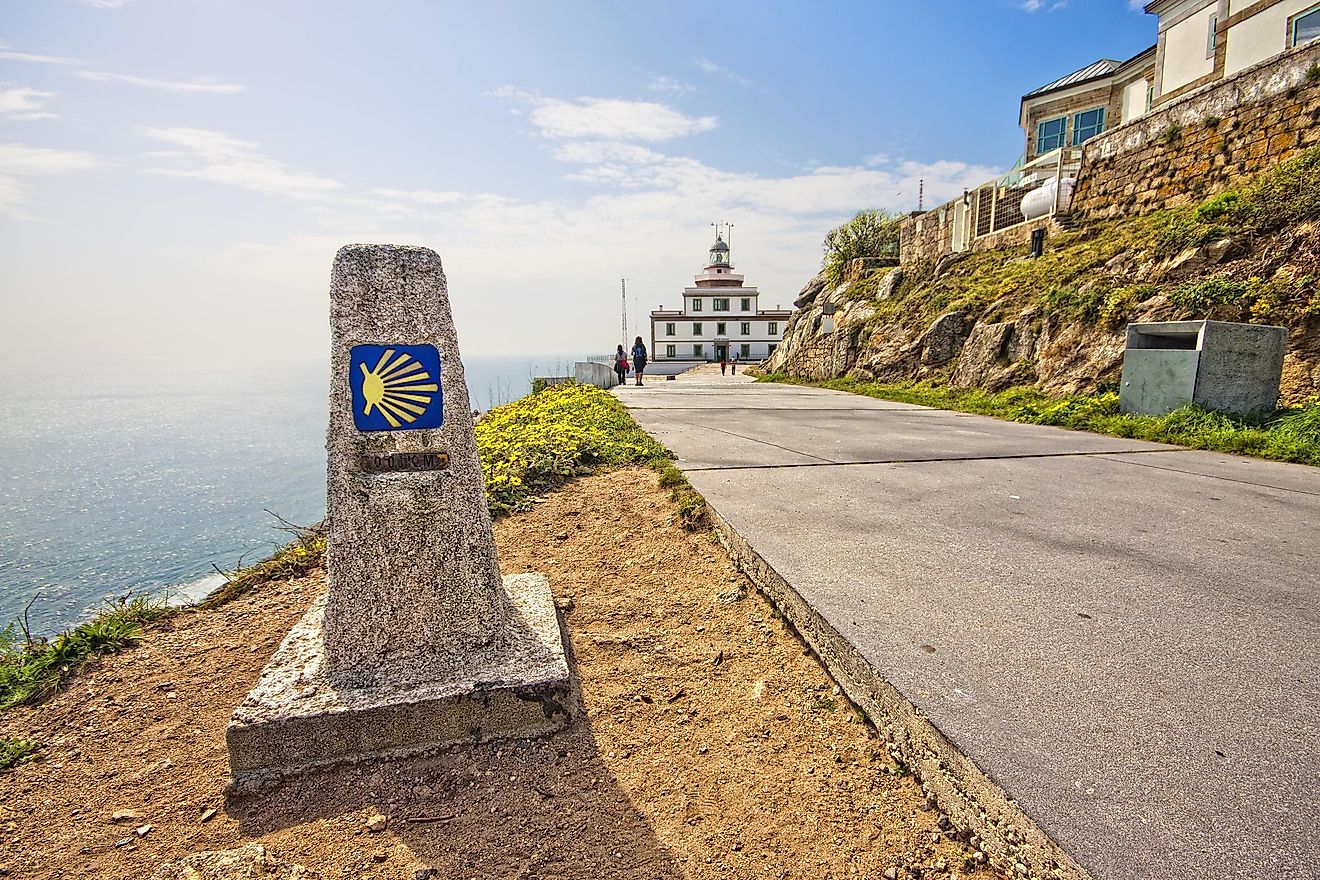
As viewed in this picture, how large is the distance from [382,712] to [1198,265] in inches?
511

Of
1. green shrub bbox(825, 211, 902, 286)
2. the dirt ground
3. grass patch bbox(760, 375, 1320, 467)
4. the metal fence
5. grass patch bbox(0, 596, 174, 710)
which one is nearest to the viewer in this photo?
the dirt ground

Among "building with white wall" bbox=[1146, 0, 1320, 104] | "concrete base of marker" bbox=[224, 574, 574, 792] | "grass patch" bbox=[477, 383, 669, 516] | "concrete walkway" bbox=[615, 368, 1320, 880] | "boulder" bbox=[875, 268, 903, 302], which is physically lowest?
"concrete base of marker" bbox=[224, 574, 574, 792]

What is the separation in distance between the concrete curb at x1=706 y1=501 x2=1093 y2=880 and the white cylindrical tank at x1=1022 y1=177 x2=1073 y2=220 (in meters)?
18.0

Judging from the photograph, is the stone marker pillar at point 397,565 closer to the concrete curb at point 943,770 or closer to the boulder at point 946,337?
the concrete curb at point 943,770

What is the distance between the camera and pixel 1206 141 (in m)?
12.4

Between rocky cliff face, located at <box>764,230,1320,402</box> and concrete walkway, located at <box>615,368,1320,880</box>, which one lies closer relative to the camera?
concrete walkway, located at <box>615,368,1320,880</box>

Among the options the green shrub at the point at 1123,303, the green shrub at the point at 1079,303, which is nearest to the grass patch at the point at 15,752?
the green shrub at the point at 1123,303

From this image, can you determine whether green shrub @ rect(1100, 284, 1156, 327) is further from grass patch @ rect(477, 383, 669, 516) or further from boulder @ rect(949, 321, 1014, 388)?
grass patch @ rect(477, 383, 669, 516)

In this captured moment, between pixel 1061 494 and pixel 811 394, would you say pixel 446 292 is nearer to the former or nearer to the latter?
pixel 1061 494

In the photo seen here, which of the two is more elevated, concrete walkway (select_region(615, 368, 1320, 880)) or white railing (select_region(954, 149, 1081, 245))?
white railing (select_region(954, 149, 1081, 245))

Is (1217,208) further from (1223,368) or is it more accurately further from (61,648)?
(61,648)

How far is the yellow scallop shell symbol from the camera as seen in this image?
2.29 metres

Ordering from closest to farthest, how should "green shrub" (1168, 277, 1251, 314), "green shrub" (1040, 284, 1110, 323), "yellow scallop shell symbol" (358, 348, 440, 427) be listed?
1. "yellow scallop shell symbol" (358, 348, 440, 427)
2. "green shrub" (1168, 277, 1251, 314)
3. "green shrub" (1040, 284, 1110, 323)

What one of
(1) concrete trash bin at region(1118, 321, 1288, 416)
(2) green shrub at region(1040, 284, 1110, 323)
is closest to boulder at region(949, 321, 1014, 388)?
(2) green shrub at region(1040, 284, 1110, 323)
